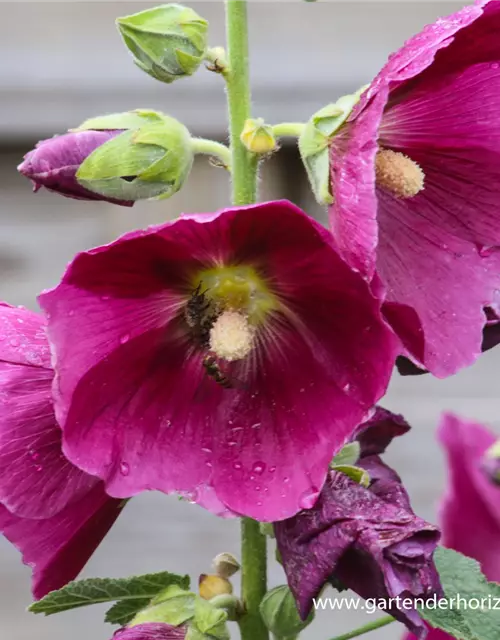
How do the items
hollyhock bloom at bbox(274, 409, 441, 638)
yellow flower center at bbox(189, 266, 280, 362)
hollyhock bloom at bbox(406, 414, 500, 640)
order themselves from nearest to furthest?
hollyhock bloom at bbox(274, 409, 441, 638)
yellow flower center at bbox(189, 266, 280, 362)
hollyhock bloom at bbox(406, 414, 500, 640)

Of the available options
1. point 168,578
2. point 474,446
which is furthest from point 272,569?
point 168,578

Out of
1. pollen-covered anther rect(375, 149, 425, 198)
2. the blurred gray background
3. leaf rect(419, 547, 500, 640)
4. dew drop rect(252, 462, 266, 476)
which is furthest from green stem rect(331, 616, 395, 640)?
the blurred gray background

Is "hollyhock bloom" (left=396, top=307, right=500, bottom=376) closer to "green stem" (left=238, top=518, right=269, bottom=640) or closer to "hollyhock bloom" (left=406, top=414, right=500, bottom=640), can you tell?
"green stem" (left=238, top=518, right=269, bottom=640)

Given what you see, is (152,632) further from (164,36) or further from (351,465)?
(164,36)

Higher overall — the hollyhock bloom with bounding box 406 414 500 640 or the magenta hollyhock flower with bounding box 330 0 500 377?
the magenta hollyhock flower with bounding box 330 0 500 377

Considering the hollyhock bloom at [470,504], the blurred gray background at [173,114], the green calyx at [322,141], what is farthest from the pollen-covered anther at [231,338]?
the blurred gray background at [173,114]

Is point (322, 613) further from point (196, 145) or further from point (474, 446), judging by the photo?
point (196, 145)
